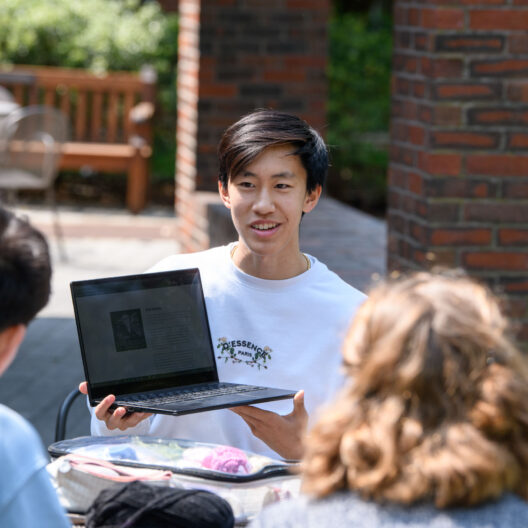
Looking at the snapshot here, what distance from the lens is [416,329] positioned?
4.93ft

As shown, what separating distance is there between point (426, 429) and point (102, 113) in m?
10.6

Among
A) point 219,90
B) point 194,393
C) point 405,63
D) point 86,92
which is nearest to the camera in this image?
point 194,393

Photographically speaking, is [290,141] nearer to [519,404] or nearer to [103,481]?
[103,481]

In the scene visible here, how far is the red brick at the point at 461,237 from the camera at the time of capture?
150 inches

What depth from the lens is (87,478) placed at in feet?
6.55

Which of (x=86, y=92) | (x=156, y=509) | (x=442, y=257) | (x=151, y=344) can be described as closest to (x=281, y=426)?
(x=151, y=344)

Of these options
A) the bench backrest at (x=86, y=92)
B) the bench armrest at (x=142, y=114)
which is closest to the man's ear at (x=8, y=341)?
the bench armrest at (x=142, y=114)

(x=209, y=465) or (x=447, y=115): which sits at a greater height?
(x=447, y=115)

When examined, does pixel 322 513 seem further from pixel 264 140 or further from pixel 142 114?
pixel 142 114

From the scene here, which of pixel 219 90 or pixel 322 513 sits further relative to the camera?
pixel 219 90

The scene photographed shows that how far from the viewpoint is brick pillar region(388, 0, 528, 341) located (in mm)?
3758

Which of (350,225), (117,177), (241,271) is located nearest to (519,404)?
(241,271)

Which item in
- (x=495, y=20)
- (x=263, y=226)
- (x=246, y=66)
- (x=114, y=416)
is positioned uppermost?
(x=495, y=20)

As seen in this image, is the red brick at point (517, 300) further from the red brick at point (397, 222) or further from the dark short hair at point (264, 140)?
the dark short hair at point (264, 140)
